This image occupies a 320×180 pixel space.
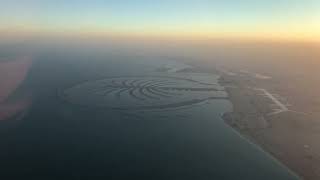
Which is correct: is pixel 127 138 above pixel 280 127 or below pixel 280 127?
above

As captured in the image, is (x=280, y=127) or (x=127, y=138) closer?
(x=127, y=138)

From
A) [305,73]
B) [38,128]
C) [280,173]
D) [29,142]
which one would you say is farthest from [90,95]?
[305,73]

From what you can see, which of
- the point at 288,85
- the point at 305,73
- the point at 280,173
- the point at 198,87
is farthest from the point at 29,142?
the point at 305,73

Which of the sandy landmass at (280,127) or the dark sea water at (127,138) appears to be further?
the sandy landmass at (280,127)

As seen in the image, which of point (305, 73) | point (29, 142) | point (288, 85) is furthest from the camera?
point (305, 73)

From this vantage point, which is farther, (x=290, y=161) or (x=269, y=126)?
(x=269, y=126)

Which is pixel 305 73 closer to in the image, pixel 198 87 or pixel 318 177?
pixel 198 87

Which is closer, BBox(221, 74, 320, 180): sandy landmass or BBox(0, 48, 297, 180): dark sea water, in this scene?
BBox(0, 48, 297, 180): dark sea water

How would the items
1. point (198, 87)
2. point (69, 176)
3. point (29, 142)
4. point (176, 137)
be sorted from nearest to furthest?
point (69, 176)
point (29, 142)
point (176, 137)
point (198, 87)
